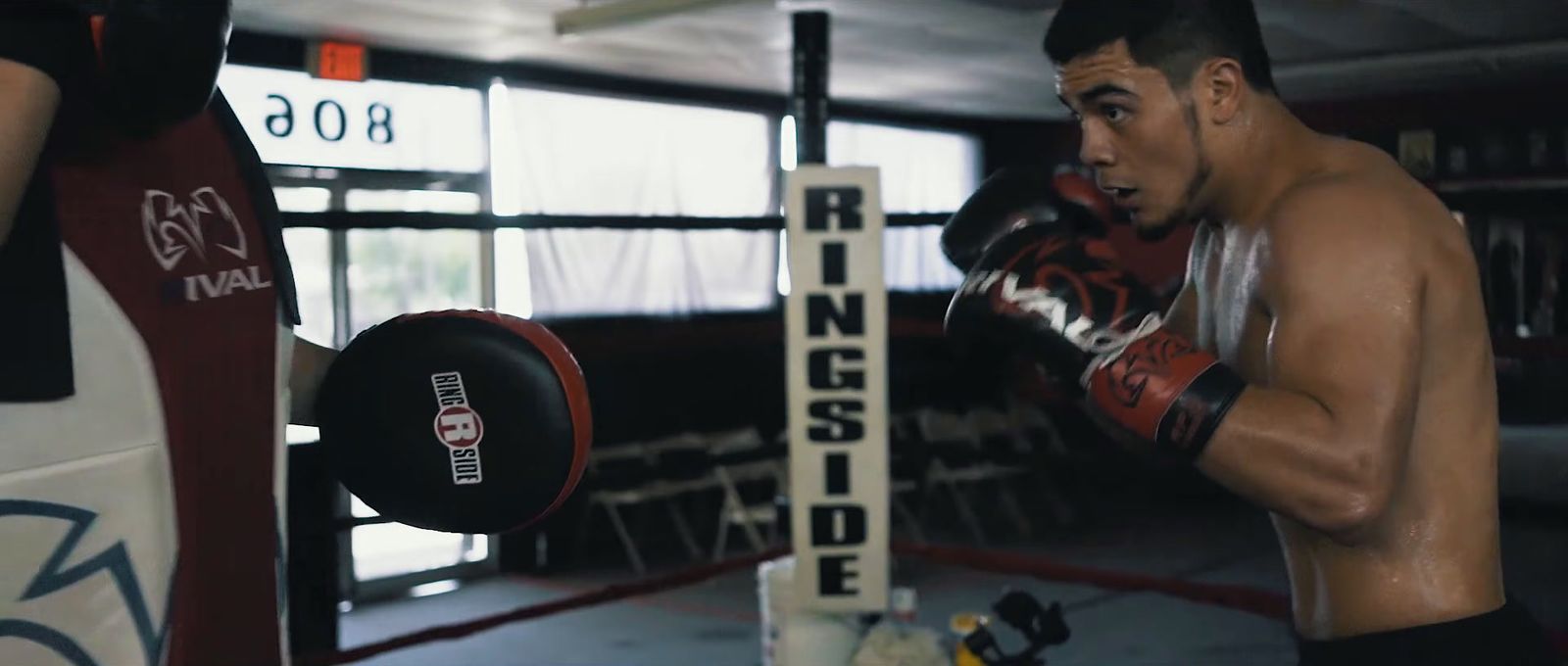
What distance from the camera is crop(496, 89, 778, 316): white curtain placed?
17.5 ft

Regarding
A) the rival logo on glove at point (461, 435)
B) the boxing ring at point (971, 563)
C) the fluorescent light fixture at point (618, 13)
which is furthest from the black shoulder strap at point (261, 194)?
the fluorescent light fixture at point (618, 13)

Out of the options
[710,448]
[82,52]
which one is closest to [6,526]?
[82,52]

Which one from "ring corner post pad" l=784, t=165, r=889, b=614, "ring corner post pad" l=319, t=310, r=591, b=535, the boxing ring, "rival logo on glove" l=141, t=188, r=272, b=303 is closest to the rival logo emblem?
"rival logo on glove" l=141, t=188, r=272, b=303

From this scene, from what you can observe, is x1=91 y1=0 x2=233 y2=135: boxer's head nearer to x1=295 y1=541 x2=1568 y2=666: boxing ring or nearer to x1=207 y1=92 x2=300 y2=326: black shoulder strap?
x1=207 y1=92 x2=300 y2=326: black shoulder strap

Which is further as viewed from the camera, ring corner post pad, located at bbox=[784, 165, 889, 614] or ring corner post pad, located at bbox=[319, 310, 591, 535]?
ring corner post pad, located at bbox=[784, 165, 889, 614]

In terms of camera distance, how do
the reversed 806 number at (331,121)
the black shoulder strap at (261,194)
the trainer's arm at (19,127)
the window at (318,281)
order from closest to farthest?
1. the trainer's arm at (19,127)
2. the black shoulder strap at (261,194)
3. the reversed 806 number at (331,121)
4. the window at (318,281)

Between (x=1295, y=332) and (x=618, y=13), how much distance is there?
3378 mm

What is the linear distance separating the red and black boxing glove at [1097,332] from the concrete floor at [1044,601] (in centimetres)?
281

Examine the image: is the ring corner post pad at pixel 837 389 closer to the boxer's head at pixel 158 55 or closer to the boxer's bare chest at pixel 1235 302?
the boxer's bare chest at pixel 1235 302

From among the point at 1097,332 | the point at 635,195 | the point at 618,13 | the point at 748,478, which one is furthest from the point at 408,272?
the point at 1097,332

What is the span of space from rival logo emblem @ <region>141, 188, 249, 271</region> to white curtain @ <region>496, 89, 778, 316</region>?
4.19 metres

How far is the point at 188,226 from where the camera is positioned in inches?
33.3

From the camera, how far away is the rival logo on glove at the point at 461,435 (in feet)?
3.46

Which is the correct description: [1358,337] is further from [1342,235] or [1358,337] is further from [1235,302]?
[1235,302]
